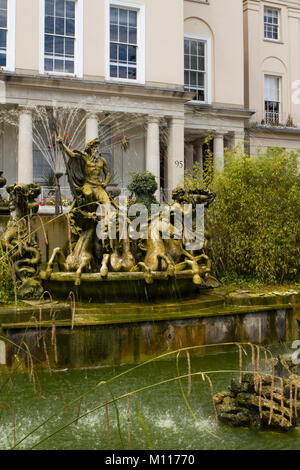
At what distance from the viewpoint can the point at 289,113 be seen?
3262 centimetres

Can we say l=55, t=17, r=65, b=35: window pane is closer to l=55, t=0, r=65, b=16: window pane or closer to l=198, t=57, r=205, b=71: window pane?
l=55, t=0, r=65, b=16: window pane

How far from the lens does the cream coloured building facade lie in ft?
70.5

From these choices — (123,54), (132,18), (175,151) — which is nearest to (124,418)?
(175,151)

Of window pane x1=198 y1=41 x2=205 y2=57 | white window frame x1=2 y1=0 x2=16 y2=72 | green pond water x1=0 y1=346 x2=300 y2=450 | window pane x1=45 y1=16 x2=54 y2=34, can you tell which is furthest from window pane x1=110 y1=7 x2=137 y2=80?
green pond water x1=0 y1=346 x2=300 y2=450

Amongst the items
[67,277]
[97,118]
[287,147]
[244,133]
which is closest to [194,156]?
[244,133]

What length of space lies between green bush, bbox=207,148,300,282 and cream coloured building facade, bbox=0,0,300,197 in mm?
10340

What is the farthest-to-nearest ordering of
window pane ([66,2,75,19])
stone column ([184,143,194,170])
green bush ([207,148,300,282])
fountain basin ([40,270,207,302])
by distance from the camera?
stone column ([184,143,194,170])
window pane ([66,2,75,19])
green bush ([207,148,300,282])
fountain basin ([40,270,207,302])

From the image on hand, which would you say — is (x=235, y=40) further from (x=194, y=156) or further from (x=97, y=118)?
(x=97, y=118)

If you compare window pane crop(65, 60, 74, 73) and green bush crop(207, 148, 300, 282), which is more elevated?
window pane crop(65, 60, 74, 73)

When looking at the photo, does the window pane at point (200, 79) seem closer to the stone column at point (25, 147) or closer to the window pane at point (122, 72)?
the window pane at point (122, 72)

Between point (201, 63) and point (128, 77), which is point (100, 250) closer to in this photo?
point (128, 77)

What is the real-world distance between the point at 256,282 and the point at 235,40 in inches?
913

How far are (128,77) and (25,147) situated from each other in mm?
6401

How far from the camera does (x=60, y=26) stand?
888 inches
